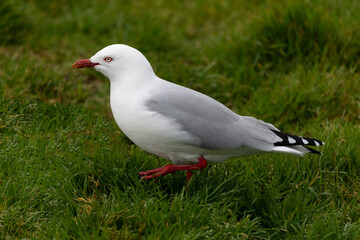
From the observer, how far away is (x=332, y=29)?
6.12 metres

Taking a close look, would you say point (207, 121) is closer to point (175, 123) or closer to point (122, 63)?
point (175, 123)

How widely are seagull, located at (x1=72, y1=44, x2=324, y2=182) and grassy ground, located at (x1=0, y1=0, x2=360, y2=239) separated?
0.24 meters

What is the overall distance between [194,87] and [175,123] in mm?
2641

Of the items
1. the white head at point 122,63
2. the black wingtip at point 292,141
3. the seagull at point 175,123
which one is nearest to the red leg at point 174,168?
the seagull at point 175,123

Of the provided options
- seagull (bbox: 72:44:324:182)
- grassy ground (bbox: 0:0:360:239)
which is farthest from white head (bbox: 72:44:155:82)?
grassy ground (bbox: 0:0:360:239)

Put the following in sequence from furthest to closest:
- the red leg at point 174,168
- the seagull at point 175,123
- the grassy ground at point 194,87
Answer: the red leg at point 174,168, the seagull at point 175,123, the grassy ground at point 194,87

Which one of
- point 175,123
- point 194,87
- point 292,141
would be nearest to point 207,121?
point 175,123

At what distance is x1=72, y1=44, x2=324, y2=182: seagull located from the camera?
11.6ft

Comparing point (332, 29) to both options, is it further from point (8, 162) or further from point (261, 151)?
point (8, 162)

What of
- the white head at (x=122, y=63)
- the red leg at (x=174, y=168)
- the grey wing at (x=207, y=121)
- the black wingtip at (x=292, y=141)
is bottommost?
the red leg at (x=174, y=168)

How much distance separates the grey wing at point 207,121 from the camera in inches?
141

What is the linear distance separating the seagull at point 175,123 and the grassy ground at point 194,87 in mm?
238

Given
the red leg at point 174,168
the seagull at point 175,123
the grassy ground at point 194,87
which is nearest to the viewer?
the grassy ground at point 194,87

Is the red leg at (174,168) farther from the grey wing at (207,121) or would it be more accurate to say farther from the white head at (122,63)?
the white head at (122,63)
